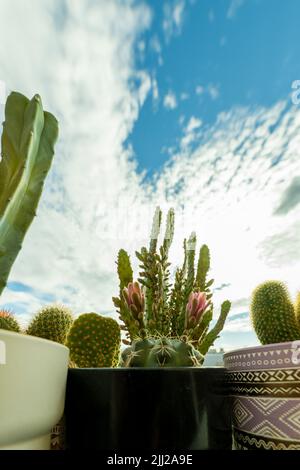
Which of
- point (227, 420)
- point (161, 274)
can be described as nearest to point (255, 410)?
point (227, 420)

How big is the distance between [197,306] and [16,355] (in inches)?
8.0

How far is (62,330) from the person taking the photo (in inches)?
25.7

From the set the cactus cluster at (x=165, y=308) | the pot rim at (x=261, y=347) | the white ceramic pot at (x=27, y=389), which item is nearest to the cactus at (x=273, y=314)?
the cactus cluster at (x=165, y=308)

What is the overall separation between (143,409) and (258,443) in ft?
0.35

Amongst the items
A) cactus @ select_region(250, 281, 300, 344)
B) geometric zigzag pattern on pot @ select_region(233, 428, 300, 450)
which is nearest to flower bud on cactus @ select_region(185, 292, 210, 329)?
geometric zigzag pattern on pot @ select_region(233, 428, 300, 450)

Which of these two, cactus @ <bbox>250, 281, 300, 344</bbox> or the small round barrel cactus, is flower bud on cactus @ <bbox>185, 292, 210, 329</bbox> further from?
cactus @ <bbox>250, 281, 300, 344</bbox>

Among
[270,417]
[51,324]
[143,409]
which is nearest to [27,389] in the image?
[143,409]

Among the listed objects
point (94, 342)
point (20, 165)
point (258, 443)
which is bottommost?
point (258, 443)

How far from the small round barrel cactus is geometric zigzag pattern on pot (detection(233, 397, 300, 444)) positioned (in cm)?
6

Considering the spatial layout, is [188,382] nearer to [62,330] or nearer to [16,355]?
[16,355]

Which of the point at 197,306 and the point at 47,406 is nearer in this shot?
the point at 47,406

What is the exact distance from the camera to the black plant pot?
0.26m

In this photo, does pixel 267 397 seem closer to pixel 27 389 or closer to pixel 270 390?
pixel 270 390

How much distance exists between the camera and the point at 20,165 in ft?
1.10
